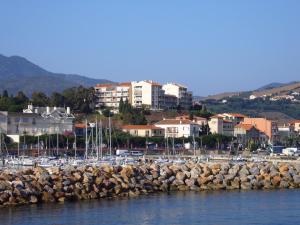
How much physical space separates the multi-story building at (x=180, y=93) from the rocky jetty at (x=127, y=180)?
67.5m

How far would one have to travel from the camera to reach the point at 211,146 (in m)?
77.3

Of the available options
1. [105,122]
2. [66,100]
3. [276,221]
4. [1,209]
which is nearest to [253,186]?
[276,221]

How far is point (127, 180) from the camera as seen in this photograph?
104 ft

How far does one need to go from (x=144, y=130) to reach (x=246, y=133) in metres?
18.6

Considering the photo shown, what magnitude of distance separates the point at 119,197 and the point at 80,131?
154 ft

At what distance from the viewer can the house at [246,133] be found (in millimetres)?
92750

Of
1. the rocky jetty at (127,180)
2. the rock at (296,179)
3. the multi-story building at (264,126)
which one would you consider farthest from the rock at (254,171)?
the multi-story building at (264,126)

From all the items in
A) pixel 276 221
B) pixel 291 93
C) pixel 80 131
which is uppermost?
pixel 291 93

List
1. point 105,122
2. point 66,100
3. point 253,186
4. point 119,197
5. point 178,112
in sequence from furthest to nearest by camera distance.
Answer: point 178,112 < point 66,100 < point 105,122 < point 253,186 < point 119,197

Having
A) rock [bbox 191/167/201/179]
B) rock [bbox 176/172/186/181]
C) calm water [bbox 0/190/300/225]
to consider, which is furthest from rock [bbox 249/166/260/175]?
calm water [bbox 0/190/300/225]

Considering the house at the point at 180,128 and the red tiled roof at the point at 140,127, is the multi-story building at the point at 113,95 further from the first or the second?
the red tiled roof at the point at 140,127

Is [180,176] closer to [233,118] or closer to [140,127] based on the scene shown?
[140,127]

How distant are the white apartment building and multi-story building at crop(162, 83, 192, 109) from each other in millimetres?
3242

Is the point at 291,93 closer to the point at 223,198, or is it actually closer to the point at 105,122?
the point at 105,122
